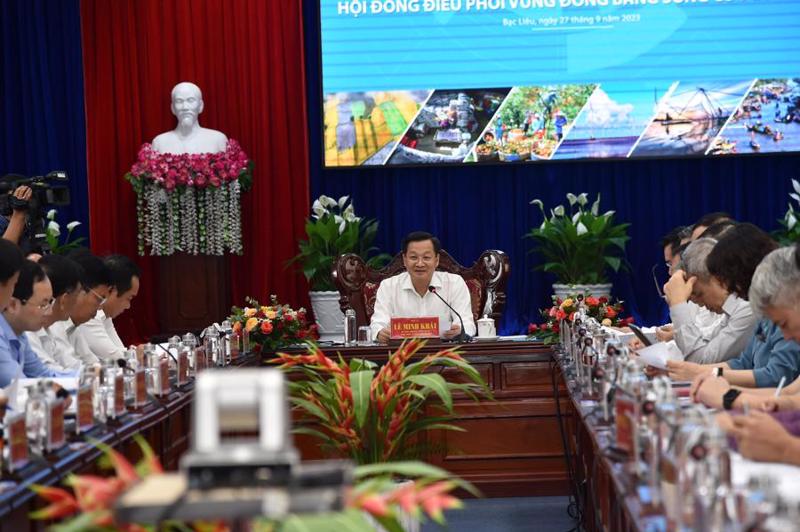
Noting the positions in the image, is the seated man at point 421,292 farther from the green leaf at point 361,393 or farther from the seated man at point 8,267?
the green leaf at point 361,393

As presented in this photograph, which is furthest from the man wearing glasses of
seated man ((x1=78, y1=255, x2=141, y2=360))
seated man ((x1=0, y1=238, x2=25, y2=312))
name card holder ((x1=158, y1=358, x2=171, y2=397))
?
seated man ((x1=78, y1=255, x2=141, y2=360))

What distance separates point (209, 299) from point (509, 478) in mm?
3049

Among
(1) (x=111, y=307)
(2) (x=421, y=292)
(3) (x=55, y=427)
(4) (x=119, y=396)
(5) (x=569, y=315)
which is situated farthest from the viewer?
(2) (x=421, y=292)

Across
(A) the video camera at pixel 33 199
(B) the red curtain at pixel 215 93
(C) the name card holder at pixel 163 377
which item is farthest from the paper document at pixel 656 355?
(B) the red curtain at pixel 215 93

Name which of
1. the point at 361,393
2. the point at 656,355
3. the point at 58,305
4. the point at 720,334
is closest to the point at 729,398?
the point at 656,355

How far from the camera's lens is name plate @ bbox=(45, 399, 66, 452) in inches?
93.7

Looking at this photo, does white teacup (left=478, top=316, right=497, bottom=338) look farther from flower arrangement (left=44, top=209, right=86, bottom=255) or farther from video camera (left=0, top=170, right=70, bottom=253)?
flower arrangement (left=44, top=209, right=86, bottom=255)

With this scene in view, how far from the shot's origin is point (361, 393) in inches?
111

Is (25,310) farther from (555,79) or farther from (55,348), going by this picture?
(555,79)

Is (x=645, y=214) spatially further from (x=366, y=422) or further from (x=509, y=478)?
(x=366, y=422)

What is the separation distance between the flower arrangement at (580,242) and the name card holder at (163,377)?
383 cm

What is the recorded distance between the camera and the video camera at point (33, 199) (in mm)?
5336

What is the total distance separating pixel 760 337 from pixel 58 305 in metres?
2.44

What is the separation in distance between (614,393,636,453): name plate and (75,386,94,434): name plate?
4.26ft
